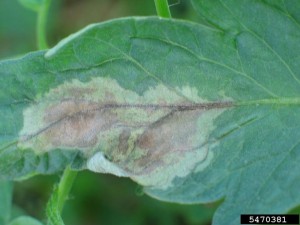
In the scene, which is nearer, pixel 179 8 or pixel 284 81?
pixel 284 81

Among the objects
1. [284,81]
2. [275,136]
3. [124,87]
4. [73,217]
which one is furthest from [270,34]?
[73,217]

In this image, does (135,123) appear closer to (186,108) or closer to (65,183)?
(186,108)

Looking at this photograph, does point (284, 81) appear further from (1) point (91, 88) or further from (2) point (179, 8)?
(2) point (179, 8)

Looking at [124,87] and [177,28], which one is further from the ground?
[177,28]

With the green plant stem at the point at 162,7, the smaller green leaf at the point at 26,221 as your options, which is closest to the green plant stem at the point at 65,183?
the smaller green leaf at the point at 26,221

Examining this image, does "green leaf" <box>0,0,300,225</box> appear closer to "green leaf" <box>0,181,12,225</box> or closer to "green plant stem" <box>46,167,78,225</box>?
"green plant stem" <box>46,167,78,225</box>

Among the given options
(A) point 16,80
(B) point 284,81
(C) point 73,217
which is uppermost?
(A) point 16,80

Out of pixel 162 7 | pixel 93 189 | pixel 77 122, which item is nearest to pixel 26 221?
pixel 77 122
